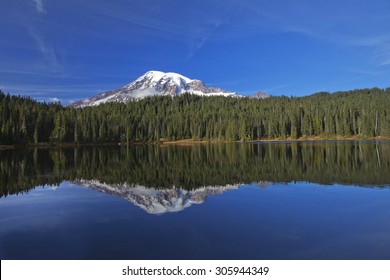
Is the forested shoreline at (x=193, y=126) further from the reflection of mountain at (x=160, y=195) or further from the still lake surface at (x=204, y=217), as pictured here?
the still lake surface at (x=204, y=217)

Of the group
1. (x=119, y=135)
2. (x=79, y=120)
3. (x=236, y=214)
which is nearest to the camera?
(x=236, y=214)

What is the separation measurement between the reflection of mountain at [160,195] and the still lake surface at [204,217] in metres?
0.07

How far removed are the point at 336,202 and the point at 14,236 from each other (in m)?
17.7

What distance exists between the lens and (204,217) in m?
18.0

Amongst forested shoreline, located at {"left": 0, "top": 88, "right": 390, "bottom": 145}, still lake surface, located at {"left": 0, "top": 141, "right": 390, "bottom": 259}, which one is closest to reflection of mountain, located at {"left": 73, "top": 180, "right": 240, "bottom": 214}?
still lake surface, located at {"left": 0, "top": 141, "right": 390, "bottom": 259}

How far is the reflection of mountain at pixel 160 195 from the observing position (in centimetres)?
2092

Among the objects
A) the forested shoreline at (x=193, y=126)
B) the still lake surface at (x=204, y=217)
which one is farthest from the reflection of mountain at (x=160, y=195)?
the forested shoreline at (x=193, y=126)

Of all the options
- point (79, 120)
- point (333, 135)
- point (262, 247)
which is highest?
point (79, 120)

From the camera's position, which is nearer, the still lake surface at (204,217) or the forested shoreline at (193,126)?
the still lake surface at (204,217)

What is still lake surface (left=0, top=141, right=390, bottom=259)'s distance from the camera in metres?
12.6

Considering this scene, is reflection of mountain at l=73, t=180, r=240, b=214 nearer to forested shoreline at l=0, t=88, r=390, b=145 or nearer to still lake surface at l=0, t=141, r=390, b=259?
still lake surface at l=0, t=141, r=390, b=259

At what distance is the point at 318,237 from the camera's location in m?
13.8

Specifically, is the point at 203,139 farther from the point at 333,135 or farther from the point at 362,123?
the point at 362,123
